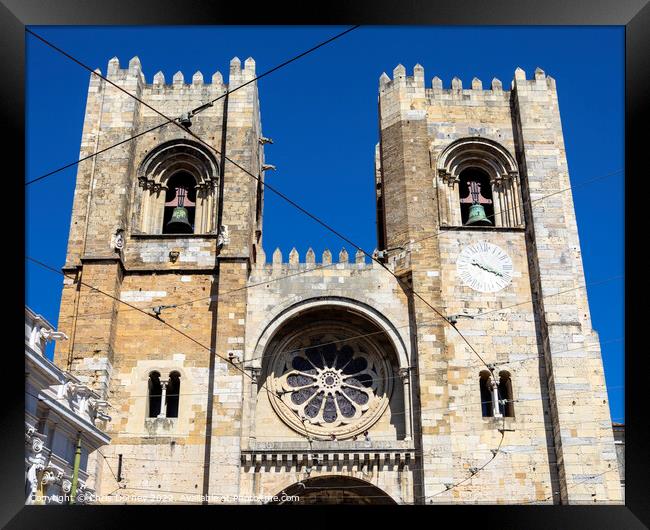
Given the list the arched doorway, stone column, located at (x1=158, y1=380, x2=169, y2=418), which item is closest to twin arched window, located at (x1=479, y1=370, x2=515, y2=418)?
the arched doorway

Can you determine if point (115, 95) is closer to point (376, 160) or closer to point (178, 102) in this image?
point (178, 102)

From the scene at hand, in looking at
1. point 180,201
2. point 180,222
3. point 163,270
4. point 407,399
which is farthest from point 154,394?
point 407,399

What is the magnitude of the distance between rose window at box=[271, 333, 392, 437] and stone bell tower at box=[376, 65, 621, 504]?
1.31 m

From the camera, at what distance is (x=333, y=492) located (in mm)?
20297

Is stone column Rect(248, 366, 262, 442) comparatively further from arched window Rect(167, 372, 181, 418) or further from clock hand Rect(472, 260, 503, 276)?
clock hand Rect(472, 260, 503, 276)

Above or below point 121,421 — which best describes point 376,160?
above

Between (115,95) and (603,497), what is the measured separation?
592 inches

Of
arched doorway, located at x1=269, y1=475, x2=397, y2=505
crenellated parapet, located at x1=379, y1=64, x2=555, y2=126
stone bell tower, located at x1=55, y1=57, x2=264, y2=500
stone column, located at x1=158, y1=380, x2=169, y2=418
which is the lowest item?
Result: arched doorway, located at x1=269, y1=475, x2=397, y2=505

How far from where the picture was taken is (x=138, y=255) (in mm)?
22344

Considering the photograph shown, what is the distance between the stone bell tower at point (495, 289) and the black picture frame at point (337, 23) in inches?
491

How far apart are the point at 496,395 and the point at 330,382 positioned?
3.85 m

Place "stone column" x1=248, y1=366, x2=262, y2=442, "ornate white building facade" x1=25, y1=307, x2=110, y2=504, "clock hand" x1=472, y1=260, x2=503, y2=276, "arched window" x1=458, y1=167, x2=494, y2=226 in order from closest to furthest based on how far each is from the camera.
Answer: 1. "ornate white building facade" x1=25, y1=307, x2=110, y2=504
2. "stone column" x1=248, y1=366, x2=262, y2=442
3. "clock hand" x1=472, y1=260, x2=503, y2=276
4. "arched window" x1=458, y1=167, x2=494, y2=226

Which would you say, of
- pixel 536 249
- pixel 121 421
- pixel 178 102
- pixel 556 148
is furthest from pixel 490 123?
pixel 121 421

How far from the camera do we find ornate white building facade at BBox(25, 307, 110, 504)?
13211mm
